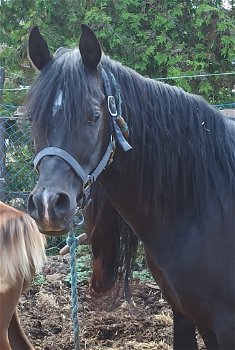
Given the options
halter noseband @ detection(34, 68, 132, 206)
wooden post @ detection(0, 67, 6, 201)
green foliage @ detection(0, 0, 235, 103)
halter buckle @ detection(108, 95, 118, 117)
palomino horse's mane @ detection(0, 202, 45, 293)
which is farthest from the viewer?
green foliage @ detection(0, 0, 235, 103)

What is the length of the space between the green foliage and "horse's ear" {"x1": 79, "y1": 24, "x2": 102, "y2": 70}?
14.7 feet

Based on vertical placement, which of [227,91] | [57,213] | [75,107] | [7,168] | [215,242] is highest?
[75,107]

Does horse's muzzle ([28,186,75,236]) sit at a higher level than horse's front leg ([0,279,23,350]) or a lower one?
higher

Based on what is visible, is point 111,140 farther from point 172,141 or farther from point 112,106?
point 172,141

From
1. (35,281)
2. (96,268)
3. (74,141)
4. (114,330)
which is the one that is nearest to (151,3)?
(35,281)

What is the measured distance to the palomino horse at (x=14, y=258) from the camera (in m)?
2.75

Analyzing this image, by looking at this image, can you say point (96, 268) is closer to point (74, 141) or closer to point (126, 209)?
point (126, 209)

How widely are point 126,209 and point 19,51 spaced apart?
5.28 m

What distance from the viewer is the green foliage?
21.6 feet

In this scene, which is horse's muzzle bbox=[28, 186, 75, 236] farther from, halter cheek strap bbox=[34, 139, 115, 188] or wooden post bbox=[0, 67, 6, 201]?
wooden post bbox=[0, 67, 6, 201]

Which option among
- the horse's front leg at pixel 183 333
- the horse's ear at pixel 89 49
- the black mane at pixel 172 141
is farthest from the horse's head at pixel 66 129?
the horse's front leg at pixel 183 333

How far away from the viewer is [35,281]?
15.3 ft

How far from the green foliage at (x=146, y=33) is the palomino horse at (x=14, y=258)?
3.94 meters

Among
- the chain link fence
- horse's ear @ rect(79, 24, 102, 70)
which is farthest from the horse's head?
the chain link fence
